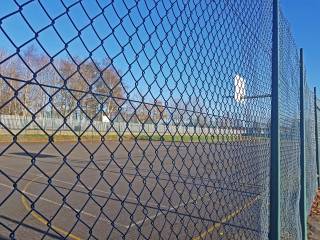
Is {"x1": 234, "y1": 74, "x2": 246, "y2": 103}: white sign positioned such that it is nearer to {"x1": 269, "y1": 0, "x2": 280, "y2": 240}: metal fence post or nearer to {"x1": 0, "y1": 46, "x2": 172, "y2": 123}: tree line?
{"x1": 269, "y1": 0, "x2": 280, "y2": 240}: metal fence post

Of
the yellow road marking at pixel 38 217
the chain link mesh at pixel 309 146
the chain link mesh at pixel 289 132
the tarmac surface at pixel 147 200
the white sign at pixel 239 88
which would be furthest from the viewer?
the chain link mesh at pixel 309 146

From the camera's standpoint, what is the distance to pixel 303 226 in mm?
5180

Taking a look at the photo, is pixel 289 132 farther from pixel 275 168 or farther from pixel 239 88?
pixel 239 88

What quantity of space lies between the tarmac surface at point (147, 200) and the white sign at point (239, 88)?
0.42 metres

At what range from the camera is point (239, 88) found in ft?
10.3

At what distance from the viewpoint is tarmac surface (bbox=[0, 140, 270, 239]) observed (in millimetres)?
1954

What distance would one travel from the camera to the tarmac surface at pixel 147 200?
195 centimetres

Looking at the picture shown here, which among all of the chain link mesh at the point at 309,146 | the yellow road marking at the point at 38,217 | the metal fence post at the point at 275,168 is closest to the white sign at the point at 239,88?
the metal fence post at the point at 275,168

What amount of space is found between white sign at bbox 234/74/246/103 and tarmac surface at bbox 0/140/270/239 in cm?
42

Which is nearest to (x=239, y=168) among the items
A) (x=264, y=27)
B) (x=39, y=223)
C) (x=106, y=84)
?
(x=264, y=27)

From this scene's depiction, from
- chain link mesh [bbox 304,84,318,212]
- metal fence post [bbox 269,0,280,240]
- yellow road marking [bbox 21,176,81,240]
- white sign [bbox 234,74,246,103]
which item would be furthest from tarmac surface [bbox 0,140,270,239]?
chain link mesh [bbox 304,84,318,212]

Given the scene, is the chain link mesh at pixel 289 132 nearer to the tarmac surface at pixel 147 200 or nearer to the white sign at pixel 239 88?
the tarmac surface at pixel 147 200

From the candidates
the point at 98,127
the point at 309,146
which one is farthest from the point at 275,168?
the point at 309,146

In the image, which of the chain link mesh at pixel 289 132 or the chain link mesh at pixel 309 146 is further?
the chain link mesh at pixel 309 146
